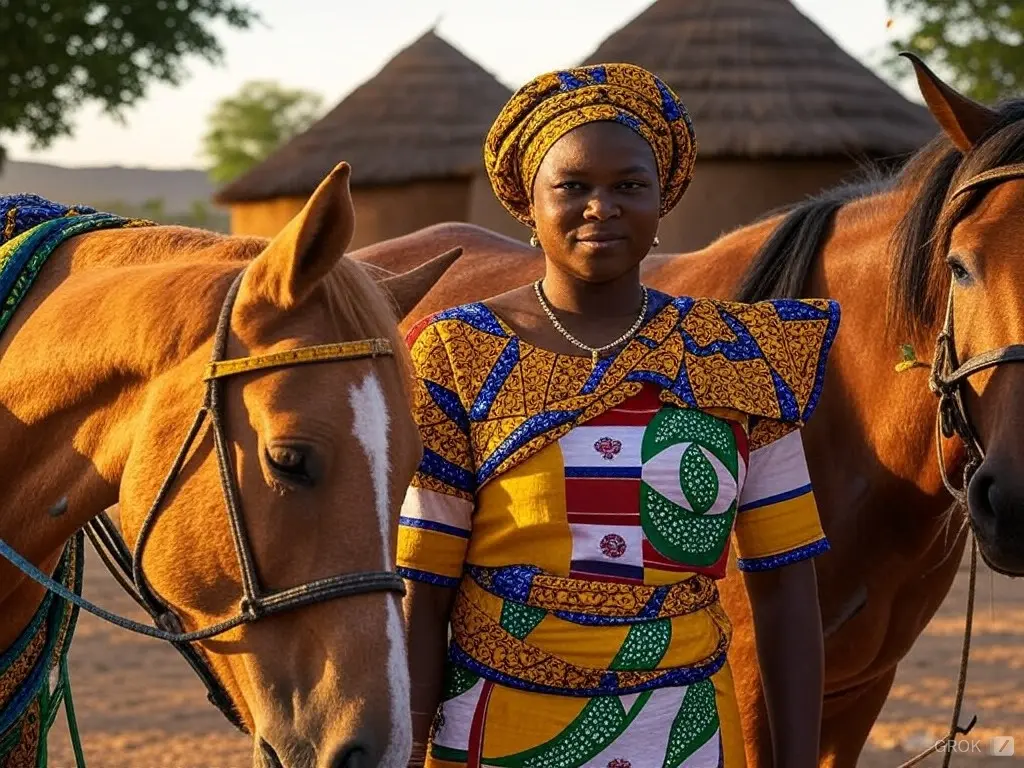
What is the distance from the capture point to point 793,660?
234 cm

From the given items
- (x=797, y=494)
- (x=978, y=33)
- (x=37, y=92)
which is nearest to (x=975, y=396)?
(x=797, y=494)

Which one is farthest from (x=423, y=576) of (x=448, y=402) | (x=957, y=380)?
(x=957, y=380)

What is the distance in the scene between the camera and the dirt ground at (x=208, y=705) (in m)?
6.33

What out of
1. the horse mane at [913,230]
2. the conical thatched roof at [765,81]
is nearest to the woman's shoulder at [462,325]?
the horse mane at [913,230]

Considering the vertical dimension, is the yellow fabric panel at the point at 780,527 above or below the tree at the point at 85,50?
below

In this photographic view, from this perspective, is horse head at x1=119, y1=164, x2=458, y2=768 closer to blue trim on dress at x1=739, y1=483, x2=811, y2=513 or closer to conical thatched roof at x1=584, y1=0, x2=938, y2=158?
blue trim on dress at x1=739, y1=483, x2=811, y2=513

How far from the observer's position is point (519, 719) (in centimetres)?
218

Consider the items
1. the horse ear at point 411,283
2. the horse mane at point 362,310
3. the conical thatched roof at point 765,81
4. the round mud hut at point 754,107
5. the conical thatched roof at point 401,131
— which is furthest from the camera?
the conical thatched roof at point 401,131

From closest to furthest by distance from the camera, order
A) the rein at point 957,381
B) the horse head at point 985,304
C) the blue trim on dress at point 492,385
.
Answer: the blue trim on dress at point 492,385 < the horse head at point 985,304 < the rein at point 957,381

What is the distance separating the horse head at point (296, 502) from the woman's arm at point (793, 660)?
0.68 metres

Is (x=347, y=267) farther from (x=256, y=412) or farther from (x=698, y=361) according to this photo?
(x=698, y=361)

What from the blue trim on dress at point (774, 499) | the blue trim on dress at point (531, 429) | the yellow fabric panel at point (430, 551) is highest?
the blue trim on dress at point (531, 429)

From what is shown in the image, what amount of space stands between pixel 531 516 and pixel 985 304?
128cm

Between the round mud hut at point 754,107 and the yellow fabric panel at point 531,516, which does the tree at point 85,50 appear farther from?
the yellow fabric panel at point 531,516
